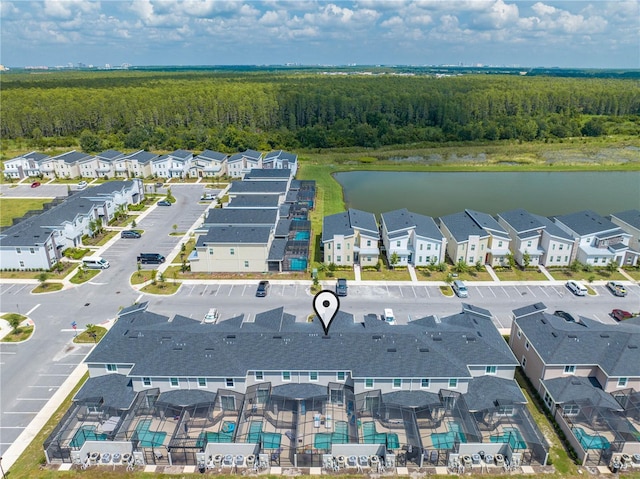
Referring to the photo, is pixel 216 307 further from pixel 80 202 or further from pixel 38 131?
pixel 38 131

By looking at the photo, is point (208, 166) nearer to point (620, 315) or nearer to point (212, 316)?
point (212, 316)

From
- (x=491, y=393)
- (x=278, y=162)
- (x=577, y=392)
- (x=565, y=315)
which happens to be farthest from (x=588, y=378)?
(x=278, y=162)

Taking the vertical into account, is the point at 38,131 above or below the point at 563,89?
below

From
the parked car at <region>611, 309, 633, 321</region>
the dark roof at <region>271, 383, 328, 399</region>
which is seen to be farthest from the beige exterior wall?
the parked car at <region>611, 309, 633, 321</region>

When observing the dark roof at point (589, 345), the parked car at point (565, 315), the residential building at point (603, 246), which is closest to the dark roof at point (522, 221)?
the residential building at point (603, 246)

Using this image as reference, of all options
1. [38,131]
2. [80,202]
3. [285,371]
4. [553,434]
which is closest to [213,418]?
[285,371]

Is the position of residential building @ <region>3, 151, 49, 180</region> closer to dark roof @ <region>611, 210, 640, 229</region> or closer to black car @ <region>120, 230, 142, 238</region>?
black car @ <region>120, 230, 142, 238</region>
